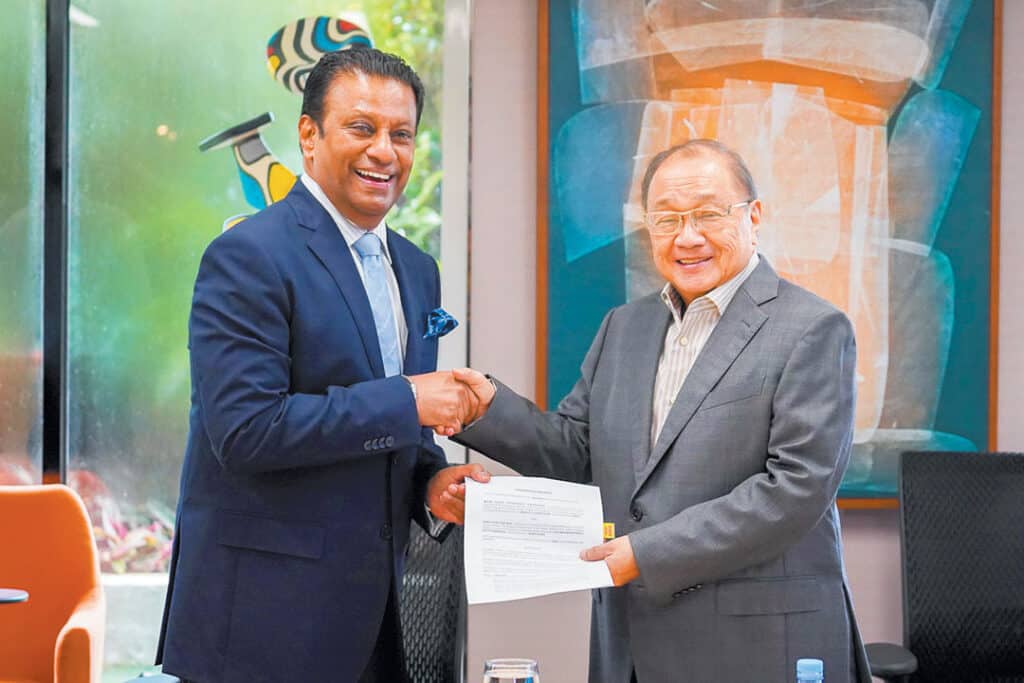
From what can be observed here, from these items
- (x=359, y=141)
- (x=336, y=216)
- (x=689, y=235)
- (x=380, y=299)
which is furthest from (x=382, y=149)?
(x=689, y=235)

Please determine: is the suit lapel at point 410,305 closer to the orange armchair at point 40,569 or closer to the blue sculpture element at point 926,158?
the orange armchair at point 40,569

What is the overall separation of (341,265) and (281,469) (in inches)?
15.6

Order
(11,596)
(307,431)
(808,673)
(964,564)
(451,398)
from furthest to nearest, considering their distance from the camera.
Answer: (964,564) → (11,596) → (451,398) → (307,431) → (808,673)

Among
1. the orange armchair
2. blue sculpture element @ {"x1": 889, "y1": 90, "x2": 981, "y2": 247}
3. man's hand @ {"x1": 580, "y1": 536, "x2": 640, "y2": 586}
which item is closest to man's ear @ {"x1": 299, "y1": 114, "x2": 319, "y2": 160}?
man's hand @ {"x1": 580, "y1": 536, "x2": 640, "y2": 586}

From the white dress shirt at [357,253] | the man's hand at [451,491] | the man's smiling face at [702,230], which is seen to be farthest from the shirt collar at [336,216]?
the man's smiling face at [702,230]

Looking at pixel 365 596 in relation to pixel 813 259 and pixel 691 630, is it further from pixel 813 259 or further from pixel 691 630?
pixel 813 259

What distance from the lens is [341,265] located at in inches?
85.0

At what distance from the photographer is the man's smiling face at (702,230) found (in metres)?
2.30

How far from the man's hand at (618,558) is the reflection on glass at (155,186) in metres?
1.69

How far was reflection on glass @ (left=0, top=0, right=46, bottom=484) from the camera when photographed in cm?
366

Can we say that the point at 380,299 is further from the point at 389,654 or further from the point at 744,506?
the point at 744,506

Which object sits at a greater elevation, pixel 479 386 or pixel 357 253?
pixel 357 253

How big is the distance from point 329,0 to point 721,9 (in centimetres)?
124

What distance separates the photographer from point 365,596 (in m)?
2.11
